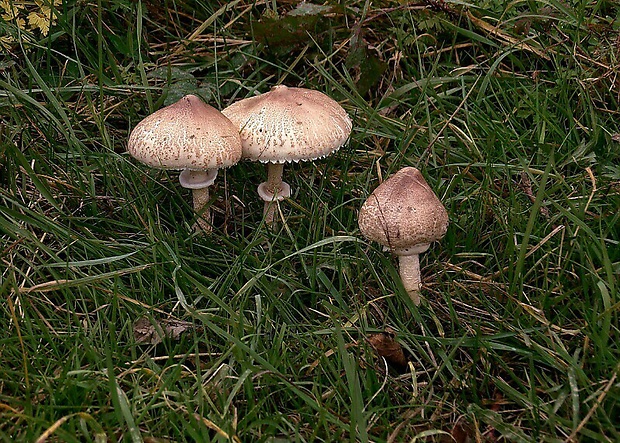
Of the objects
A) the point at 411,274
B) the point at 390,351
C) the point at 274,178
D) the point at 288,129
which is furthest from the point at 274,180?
the point at 390,351

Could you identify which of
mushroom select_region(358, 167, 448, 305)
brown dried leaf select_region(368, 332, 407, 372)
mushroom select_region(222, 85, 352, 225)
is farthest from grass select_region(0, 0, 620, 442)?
mushroom select_region(222, 85, 352, 225)

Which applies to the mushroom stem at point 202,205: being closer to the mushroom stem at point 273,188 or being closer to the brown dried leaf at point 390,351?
the mushroom stem at point 273,188

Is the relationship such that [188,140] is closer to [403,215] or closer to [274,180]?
[274,180]

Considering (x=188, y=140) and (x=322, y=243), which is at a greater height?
(x=188, y=140)

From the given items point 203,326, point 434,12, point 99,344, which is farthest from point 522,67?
point 99,344

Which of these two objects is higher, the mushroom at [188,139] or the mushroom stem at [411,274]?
the mushroom at [188,139]

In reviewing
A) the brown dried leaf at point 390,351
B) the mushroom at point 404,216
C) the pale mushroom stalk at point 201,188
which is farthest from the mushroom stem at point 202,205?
the brown dried leaf at point 390,351
